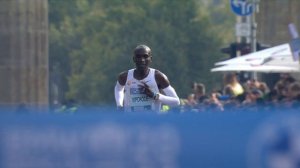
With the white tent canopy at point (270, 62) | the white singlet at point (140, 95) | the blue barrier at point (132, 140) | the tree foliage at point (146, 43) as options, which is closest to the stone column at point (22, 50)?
the white tent canopy at point (270, 62)

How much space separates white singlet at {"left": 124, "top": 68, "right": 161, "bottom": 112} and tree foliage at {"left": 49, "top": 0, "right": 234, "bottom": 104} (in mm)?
48603

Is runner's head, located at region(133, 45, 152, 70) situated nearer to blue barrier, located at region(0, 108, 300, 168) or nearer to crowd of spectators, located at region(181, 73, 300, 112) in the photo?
crowd of spectators, located at region(181, 73, 300, 112)

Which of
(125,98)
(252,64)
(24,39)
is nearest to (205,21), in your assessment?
(24,39)

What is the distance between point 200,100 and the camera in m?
26.7

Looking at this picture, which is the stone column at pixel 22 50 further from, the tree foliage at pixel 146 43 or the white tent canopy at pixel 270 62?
the tree foliage at pixel 146 43

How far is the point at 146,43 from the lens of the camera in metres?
65.2

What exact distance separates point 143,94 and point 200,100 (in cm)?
1236

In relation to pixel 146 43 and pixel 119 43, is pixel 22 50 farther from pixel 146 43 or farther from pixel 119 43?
pixel 119 43

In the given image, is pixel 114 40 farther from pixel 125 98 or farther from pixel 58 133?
pixel 58 133

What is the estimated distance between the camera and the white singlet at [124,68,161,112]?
1438 centimetres

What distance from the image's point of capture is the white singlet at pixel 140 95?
1438 centimetres

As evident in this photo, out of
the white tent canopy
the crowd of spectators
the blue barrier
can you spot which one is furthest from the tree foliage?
the blue barrier

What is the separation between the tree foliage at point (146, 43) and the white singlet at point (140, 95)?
4860 centimetres

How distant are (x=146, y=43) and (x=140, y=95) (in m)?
50.8
